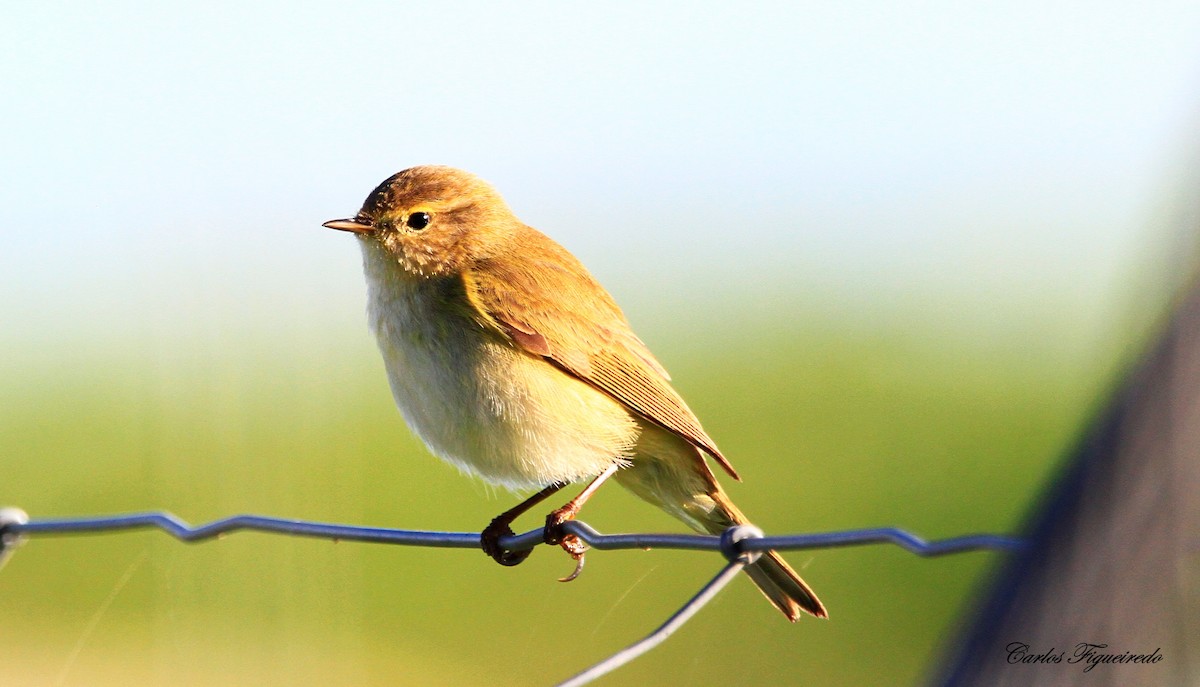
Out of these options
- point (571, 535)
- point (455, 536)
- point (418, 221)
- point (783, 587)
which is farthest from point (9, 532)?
point (783, 587)

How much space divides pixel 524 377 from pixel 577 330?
36cm

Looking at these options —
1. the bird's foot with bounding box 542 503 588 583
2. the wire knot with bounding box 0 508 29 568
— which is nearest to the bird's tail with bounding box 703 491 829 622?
the bird's foot with bounding box 542 503 588 583

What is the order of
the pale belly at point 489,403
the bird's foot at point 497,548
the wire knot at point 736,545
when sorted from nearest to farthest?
the wire knot at point 736,545 < the bird's foot at point 497,548 < the pale belly at point 489,403

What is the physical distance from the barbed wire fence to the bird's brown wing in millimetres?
782

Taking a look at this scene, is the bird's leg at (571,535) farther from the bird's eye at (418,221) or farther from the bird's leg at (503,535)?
the bird's eye at (418,221)

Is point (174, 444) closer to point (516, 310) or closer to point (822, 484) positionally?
point (822, 484)

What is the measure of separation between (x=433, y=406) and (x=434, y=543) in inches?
40.9

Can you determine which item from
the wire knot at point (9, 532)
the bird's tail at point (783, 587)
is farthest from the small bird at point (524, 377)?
the wire knot at point (9, 532)

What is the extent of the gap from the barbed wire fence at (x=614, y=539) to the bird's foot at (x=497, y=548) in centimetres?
24

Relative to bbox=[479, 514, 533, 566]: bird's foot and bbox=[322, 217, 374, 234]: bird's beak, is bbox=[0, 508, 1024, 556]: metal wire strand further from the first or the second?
bbox=[322, 217, 374, 234]: bird's beak

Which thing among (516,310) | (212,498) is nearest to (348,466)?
(212,498)

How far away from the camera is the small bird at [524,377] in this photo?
3756mm

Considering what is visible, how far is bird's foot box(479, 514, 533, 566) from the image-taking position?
357 centimetres

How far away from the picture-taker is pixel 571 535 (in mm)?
3250
